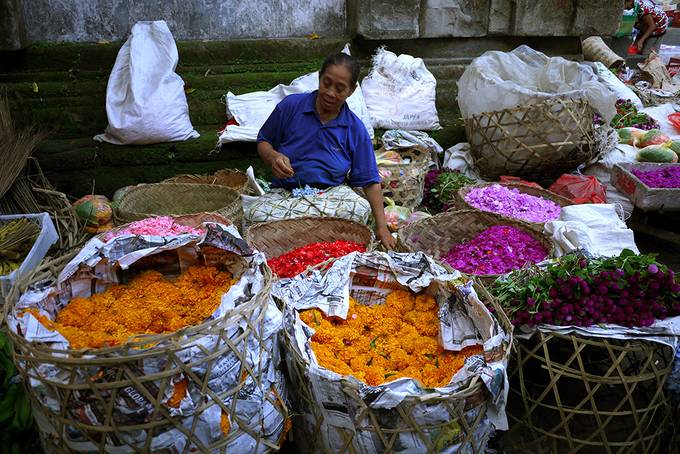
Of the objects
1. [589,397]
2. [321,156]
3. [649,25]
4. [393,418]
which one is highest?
[649,25]

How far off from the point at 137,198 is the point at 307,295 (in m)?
1.93

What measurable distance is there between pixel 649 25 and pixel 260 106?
23.7 ft

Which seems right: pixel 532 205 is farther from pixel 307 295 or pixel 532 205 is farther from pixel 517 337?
pixel 307 295

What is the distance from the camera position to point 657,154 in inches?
162

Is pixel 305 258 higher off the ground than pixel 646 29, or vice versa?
pixel 646 29

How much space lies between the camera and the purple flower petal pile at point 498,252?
256cm

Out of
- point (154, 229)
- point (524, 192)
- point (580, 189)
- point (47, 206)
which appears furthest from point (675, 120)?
point (47, 206)

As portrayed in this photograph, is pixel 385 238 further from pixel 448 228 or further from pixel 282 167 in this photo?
pixel 282 167

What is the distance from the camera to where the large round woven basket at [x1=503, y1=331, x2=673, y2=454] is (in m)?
1.79

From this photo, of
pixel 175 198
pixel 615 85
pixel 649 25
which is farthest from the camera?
pixel 649 25

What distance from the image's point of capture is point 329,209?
2898 mm

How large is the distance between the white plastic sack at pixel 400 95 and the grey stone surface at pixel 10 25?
2.65m

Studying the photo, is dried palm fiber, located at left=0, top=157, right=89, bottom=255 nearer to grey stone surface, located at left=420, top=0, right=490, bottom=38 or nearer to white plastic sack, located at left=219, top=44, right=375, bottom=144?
white plastic sack, located at left=219, top=44, right=375, bottom=144

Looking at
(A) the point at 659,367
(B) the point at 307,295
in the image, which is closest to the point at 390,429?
(B) the point at 307,295
